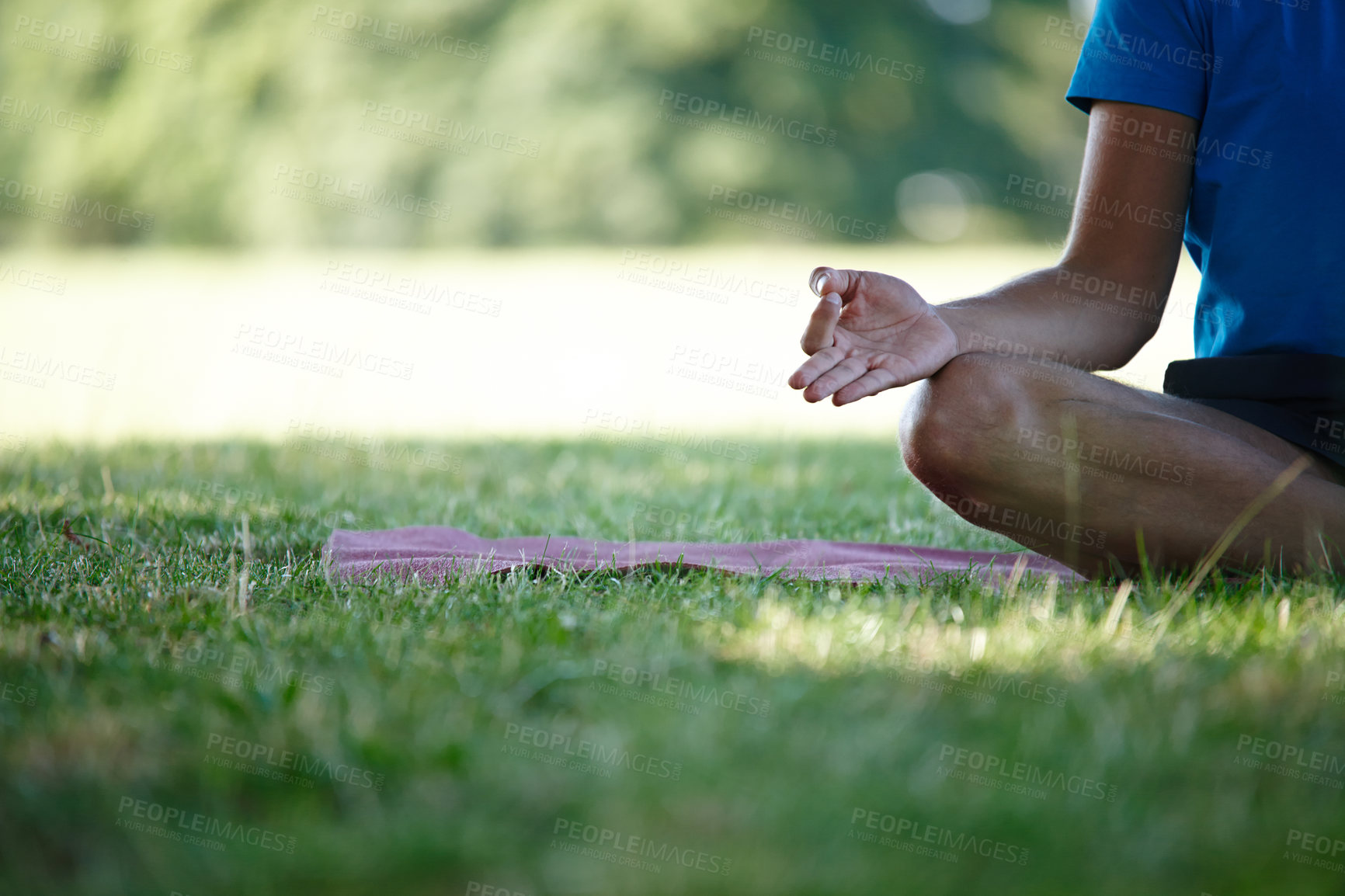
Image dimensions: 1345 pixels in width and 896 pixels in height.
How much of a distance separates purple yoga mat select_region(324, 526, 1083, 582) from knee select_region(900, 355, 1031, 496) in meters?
0.24

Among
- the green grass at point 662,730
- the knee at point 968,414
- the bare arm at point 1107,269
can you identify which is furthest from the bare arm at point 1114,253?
the green grass at point 662,730

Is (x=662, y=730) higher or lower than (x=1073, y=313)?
lower

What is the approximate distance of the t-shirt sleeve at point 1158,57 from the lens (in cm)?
225

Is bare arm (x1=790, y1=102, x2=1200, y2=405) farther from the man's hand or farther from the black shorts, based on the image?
the black shorts

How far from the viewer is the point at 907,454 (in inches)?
85.6

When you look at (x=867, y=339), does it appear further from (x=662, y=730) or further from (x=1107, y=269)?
(x=662, y=730)

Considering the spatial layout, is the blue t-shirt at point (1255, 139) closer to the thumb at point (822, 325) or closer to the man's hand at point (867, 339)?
the man's hand at point (867, 339)

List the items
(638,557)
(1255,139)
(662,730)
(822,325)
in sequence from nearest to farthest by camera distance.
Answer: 1. (662,730)
2. (822,325)
3. (1255,139)
4. (638,557)

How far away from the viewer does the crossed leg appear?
2.05 m

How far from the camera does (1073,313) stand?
2328 millimetres

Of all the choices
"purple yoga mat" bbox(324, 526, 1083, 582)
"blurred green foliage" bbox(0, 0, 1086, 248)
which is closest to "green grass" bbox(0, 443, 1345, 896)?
"purple yoga mat" bbox(324, 526, 1083, 582)

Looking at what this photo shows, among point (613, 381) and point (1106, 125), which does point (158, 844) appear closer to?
point (1106, 125)

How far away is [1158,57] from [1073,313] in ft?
1.91

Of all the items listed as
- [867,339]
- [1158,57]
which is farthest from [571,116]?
[867,339]
